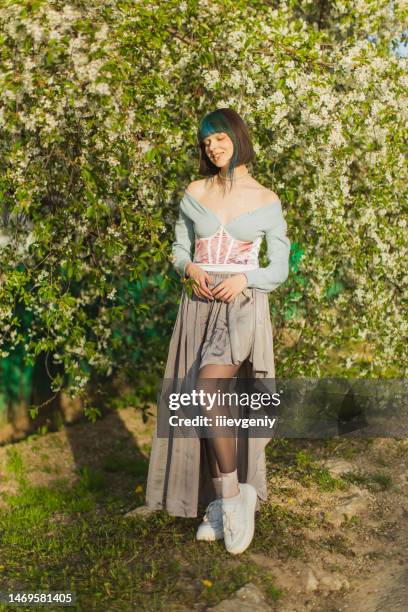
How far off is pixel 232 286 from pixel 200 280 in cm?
19

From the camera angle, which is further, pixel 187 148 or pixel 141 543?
pixel 187 148

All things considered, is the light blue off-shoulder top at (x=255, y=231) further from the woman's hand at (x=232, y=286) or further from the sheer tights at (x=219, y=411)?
the sheer tights at (x=219, y=411)

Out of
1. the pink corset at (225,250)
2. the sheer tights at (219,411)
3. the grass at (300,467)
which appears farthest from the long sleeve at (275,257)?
the grass at (300,467)

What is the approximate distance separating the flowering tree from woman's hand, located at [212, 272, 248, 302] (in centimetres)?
46

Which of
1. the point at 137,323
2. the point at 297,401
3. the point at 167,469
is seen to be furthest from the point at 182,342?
the point at 137,323

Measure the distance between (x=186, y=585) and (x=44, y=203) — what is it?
8.53ft

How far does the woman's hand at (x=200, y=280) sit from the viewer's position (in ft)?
14.3

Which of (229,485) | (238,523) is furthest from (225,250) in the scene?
(238,523)

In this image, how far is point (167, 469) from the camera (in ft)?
15.5

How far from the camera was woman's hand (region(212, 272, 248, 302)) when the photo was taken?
4.29 meters

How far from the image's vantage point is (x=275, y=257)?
14.7ft

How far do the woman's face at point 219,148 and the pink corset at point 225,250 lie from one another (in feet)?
1.22

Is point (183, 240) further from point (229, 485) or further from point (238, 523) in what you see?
point (238, 523)

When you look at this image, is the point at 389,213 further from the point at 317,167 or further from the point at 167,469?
the point at 167,469
